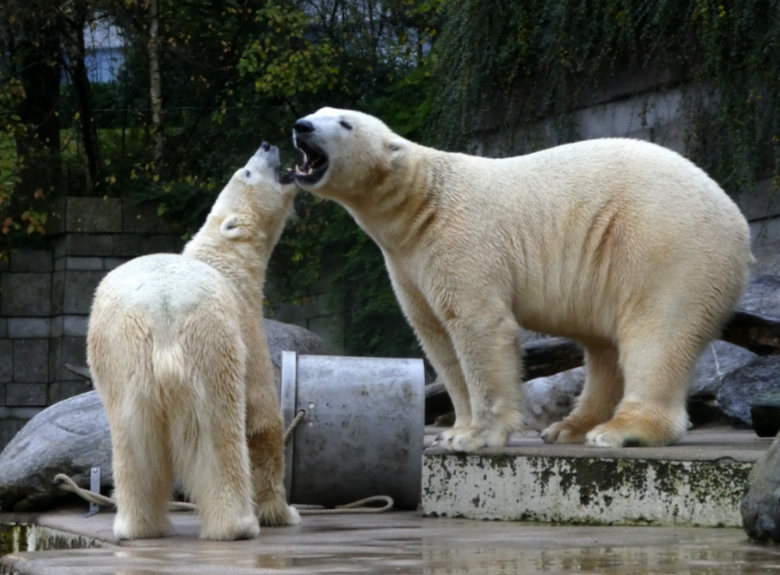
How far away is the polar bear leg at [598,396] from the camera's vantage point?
5.19m

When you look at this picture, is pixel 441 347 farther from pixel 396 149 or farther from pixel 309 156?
pixel 309 156

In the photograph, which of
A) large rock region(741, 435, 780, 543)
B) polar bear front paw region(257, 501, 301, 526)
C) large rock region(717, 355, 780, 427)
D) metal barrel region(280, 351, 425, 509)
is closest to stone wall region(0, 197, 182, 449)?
large rock region(717, 355, 780, 427)

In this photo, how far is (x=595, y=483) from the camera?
424 centimetres

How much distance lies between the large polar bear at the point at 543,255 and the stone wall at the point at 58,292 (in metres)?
6.80

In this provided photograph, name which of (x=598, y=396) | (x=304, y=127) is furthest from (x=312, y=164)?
(x=598, y=396)

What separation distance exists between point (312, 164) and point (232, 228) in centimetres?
54

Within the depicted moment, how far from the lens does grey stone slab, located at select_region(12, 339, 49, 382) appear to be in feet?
37.3

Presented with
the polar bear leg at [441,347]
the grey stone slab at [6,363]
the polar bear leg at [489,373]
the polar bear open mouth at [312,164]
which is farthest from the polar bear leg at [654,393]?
the grey stone slab at [6,363]

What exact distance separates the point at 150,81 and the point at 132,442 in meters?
9.41

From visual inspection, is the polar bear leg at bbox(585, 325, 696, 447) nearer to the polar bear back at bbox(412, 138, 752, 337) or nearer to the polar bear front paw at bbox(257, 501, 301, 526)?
the polar bear back at bbox(412, 138, 752, 337)

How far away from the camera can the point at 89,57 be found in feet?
43.5

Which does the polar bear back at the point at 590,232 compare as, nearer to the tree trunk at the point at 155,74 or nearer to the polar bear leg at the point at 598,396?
the polar bear leg at the point at 598,396

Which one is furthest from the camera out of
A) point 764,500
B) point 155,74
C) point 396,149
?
point 155,74

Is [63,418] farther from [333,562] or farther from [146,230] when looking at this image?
[146,230]
